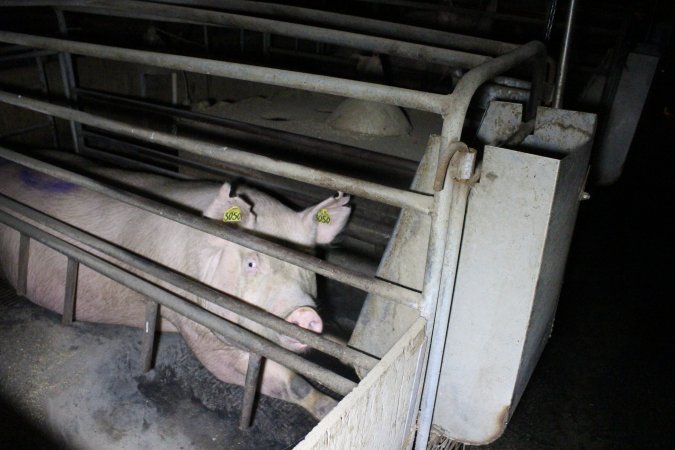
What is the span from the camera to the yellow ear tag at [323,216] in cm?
229

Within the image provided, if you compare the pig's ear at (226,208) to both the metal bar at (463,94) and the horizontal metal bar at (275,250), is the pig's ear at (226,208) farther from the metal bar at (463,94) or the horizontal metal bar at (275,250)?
the metal bar at (463,94)

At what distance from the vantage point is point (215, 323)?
1834mm

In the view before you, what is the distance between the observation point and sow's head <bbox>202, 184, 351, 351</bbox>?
2.07 meters

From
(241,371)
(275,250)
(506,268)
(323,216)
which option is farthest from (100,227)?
(506,268)

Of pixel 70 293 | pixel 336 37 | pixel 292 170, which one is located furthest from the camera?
pixel 70 293

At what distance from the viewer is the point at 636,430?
3264 mm

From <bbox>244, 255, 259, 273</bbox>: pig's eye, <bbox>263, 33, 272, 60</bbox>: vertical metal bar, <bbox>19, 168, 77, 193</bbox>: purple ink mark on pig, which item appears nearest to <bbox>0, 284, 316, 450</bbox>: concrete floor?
<bbox>244, 255, 259, 273</bbox>: pig's eye

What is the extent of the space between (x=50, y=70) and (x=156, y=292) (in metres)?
4.13

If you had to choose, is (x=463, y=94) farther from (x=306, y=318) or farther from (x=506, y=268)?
(x=306, y=318)

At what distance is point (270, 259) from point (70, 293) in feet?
3.91

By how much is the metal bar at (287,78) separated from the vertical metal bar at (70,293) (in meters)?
1.11

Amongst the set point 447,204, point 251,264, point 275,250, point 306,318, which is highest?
point 447,204

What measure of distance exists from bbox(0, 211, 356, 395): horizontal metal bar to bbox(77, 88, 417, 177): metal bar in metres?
1.68

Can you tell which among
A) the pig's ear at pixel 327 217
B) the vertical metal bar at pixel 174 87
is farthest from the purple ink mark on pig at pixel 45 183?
the vertical metal bar at pixel 174 87
